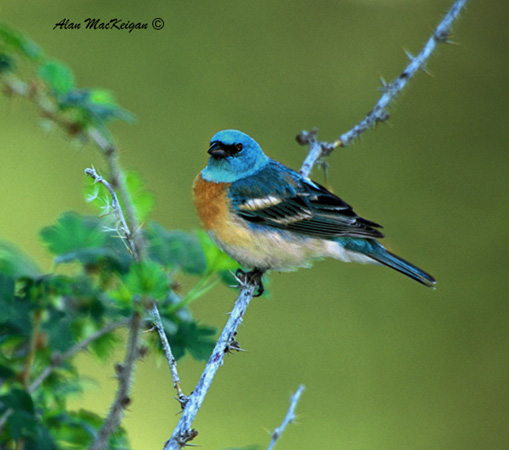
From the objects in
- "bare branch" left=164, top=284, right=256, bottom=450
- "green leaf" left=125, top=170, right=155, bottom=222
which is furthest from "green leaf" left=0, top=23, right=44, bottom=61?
"bare branch" left=164, top=284, right=256, bottom=450

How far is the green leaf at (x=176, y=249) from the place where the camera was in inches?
77.2

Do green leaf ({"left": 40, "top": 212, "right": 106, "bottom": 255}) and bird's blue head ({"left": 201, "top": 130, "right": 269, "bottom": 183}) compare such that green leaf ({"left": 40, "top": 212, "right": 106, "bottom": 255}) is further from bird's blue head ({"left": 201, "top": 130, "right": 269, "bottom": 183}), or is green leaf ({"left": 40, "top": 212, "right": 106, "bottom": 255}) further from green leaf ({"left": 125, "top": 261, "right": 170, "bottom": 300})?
bird's blue head ({"left": 201, "top": 130, "right": 269, "bottom": 183})

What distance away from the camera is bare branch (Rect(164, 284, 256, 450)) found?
1504 millimetres

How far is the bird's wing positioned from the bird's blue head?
57 mm

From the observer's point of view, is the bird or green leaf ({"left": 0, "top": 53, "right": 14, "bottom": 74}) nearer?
green leaf ({"left": 0, "top": 53, "right": 14, "bottom": 74})

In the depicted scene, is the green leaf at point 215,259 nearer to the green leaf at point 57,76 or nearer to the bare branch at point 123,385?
the green leaf at point 57,76

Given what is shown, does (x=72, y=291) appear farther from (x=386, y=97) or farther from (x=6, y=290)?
(x=386, y=97)

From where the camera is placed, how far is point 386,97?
2756mm

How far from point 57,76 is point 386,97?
5.39 feet

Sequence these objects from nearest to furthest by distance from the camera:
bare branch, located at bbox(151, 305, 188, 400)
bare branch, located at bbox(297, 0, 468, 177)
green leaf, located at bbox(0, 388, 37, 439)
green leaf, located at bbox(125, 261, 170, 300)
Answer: green leaf, located at bbox(125, 261, 170, 300), green leaf, located at bbox(0, 388, 37, 439), bare branch, located at bbox(151, 305, 188, 400), bare branch, located at bbox(297, 0, 468, 177)

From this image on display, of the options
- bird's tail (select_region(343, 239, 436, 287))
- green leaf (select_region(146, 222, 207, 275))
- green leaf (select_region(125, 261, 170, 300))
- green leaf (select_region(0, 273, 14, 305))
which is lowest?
green leaf (select_region(125, 261, 170, 300))

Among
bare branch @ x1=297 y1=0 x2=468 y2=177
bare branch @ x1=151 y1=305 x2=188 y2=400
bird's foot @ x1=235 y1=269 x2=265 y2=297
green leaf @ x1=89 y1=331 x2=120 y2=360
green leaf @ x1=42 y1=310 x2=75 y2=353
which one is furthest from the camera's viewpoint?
bird's foot @ x1=235 y1=269 x2=265 y2=297

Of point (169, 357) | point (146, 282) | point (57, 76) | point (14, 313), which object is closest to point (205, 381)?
point (169, 357)

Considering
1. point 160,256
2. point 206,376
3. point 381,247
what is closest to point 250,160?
point 381,247
